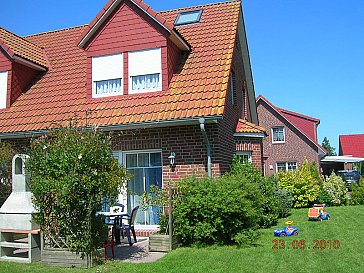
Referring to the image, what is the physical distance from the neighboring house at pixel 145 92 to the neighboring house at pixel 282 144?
61.9ft

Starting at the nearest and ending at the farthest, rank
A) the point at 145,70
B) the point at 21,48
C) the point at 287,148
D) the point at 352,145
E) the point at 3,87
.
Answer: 1. the point at 145,70
2. the point at 3,87
3. the point at 21,48
4. the point at 287,148
5. the point at 352,145

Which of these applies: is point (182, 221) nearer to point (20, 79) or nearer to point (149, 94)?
point (149, 94)

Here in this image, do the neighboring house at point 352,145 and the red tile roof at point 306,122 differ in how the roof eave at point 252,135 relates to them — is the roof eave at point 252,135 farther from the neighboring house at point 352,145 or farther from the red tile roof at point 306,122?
the neighboring house at point 352,145

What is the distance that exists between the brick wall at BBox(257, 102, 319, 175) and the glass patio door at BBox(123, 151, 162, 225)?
22.5m

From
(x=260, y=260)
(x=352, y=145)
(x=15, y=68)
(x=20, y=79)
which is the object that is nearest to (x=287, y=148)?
(x=352, y=145)

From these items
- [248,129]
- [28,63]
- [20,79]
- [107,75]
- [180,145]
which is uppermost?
[28,63]

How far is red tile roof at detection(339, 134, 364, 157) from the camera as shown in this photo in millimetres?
49938

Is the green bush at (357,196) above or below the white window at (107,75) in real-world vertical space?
below

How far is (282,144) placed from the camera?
3409 cm

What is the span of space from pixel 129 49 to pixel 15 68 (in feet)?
16.1

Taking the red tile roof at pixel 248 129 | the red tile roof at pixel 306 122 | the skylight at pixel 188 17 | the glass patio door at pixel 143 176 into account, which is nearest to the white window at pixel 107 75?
the glass patio door at pixel 143 176

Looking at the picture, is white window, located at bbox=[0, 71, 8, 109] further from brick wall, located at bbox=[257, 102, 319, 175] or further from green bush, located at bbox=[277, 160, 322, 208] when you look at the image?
brick wall, located at bbox=[257, 102, 319, 175]

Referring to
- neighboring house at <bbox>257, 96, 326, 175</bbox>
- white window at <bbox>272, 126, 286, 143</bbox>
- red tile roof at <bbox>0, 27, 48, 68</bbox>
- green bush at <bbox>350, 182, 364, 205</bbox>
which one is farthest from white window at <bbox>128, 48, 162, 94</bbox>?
white window at <bbox>272, 126, 286, 143</bbox>

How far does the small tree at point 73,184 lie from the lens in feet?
25.6
